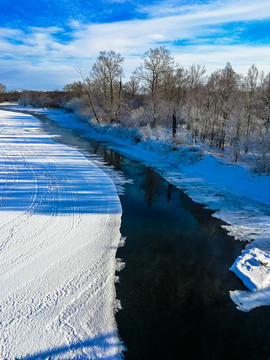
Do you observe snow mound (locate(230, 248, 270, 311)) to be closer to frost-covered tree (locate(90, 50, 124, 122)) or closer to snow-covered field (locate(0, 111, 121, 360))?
snow-covered field (locate(0, 111, 121, 360))

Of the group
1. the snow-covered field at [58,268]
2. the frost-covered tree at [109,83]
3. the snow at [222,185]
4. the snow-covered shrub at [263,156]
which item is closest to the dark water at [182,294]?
the snow-covered field at [58,268]

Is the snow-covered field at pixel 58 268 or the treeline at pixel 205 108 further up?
the treeline at pixel 205 108

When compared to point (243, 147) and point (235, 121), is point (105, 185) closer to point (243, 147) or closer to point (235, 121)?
point (243, 147)

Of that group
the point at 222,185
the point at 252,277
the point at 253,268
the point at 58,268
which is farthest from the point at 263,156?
the point at 58,268

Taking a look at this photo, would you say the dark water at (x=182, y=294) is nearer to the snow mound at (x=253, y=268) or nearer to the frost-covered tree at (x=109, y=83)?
the snow mound at (x=253, y=268)

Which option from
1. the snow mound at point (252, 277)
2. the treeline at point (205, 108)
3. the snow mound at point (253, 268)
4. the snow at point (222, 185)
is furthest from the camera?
the treeline at point (205, 108)

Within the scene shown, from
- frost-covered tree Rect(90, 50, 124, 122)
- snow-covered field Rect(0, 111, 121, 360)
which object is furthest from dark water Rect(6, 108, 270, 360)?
frost-covered tree Rect(90, 50, 124, 122)

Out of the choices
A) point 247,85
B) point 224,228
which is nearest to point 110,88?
point 247,85
